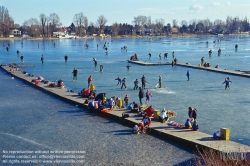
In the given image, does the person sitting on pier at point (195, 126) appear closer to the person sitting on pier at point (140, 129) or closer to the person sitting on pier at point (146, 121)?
the person sitting on pier at point (146, 121)

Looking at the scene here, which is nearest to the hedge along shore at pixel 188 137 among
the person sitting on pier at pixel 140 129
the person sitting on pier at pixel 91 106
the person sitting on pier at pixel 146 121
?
the person sitting on pier at pixel 146 121

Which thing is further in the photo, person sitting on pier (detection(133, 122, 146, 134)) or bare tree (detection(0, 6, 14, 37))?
bare tree (detection(0, 6, 14, 37))

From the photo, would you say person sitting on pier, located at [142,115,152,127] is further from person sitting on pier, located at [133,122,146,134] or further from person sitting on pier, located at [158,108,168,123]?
person sitting on pier, located at [158,108,168,123]

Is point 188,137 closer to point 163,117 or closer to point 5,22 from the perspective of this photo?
point 163,117

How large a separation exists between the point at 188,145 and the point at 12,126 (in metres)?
9.09

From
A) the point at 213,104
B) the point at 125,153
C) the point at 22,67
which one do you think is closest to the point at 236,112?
the point at 213,104

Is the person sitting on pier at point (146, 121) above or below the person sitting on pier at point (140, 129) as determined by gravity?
above

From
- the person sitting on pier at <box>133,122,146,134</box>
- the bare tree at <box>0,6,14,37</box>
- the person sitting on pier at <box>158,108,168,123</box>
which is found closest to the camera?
the person sitting on pier at <box>133,122,146,134</box>

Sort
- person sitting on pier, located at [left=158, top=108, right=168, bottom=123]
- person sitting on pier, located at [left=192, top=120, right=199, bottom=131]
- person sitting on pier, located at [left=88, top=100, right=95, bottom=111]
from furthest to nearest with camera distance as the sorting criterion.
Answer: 1. person sitting on pier, located at [left=88, top=100, right=95, bottom=111]
2. person sitting on pier, located at [left=158, top=108, right=168, bottom=123]
3. person sitting on pier, located at [left=192, top=120, right=199, bottom=131]

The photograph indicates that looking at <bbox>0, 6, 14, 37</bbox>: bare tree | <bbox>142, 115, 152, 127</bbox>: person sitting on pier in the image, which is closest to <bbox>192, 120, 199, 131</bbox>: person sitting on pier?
<bbox>142, 115, 152, 127</bbox>: person sitting on pier

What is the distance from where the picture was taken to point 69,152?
1384 centimetres

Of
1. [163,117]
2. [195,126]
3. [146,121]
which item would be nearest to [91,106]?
[146,121]

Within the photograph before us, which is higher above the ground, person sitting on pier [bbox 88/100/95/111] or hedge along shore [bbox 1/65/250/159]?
person sitting on pier [bbox 88/100/95/111]

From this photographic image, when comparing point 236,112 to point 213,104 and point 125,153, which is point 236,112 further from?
point 125,153
